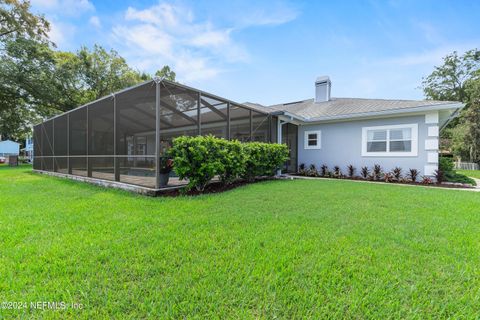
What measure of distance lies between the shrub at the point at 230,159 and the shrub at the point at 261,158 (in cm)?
28

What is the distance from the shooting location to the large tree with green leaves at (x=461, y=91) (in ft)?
53.8

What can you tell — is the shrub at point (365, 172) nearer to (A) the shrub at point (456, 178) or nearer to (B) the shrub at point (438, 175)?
(B) the shrub at point (438, 175)

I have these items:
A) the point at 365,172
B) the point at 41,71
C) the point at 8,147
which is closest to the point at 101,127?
the point at 365,172

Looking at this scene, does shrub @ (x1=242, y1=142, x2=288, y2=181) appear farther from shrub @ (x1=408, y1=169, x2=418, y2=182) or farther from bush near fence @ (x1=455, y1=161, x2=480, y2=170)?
bush near fence @ (x1=455, y1=161, x2=480, y2=170)

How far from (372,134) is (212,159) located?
278 inches

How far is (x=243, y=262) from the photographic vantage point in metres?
2.21

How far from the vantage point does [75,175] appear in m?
8.68

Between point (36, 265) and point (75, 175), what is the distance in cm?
797

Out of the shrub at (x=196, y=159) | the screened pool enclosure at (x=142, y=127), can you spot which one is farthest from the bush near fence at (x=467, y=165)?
the shrub at (x=196, y=159)

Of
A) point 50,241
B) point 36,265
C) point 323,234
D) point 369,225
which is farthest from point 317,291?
point 50,241

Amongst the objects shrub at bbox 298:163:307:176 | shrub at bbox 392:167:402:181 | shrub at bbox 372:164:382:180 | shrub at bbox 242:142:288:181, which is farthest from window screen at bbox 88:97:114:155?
shrub at bbox 392:167:402:181

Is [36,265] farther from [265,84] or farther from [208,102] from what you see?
[265,84]

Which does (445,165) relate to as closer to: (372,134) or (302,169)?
(372,134)

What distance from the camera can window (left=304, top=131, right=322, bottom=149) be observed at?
10383mm
